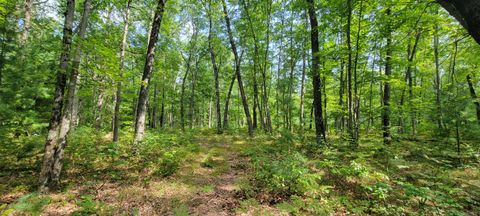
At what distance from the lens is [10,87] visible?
6.97 meters

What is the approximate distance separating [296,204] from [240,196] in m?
1.37

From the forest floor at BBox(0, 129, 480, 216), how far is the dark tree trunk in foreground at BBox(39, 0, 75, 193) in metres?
0.46

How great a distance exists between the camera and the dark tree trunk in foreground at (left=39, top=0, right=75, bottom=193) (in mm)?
5273

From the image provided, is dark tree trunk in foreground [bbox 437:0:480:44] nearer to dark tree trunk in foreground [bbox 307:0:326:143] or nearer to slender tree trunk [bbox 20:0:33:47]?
dark tree trunk in foreground [bbox 307:0:326:143]

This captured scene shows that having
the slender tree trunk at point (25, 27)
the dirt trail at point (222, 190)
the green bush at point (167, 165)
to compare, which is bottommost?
the dirt trail at point (222, 190)

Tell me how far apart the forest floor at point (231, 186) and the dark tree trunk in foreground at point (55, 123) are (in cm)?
46

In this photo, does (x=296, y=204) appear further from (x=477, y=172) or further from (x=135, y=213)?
(x=477, y=172)

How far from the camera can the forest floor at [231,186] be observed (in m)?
4.32

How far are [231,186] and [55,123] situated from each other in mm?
4900

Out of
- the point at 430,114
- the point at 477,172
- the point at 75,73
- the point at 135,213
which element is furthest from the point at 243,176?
the point at 477,172

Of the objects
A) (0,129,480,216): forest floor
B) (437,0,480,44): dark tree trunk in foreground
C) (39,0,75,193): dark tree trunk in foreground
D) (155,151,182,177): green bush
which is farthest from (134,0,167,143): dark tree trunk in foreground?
(437,0,480,44): dark tree trunk in foreground

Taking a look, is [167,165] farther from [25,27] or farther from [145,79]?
[25,27]

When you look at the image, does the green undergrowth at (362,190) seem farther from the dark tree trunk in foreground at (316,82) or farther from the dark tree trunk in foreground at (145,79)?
the dark tree trunk in foreground at (145,79)

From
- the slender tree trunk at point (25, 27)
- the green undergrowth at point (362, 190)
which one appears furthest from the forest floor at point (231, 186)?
the slender tree trunk at point (25, 27)
